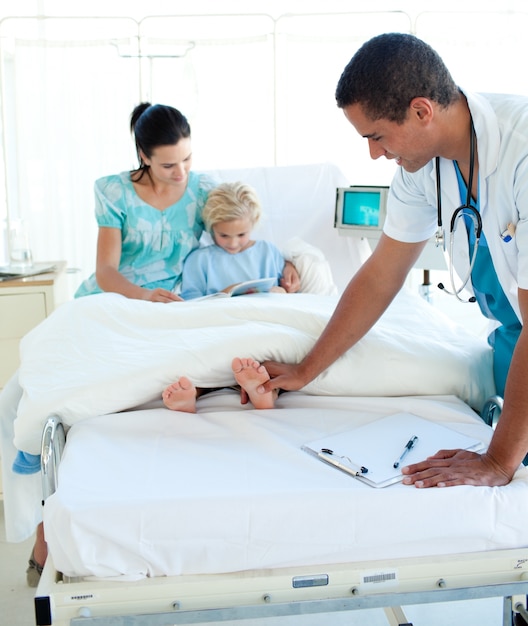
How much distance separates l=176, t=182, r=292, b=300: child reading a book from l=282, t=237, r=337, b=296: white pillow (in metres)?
0.07

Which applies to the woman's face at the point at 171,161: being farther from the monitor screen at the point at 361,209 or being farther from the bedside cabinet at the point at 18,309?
the monitor screen at the point at 361,209

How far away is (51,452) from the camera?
130 cm

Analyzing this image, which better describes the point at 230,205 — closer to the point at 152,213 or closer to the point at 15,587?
the point at 152,213

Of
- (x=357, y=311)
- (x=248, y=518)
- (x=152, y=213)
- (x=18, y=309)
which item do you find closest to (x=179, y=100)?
(x=152, y=213)

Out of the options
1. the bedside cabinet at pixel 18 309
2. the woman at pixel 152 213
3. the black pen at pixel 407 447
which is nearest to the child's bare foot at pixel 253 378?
the black pen at pixel 407 447

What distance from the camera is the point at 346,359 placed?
1.57 metres

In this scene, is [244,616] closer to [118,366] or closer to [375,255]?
[118,366]

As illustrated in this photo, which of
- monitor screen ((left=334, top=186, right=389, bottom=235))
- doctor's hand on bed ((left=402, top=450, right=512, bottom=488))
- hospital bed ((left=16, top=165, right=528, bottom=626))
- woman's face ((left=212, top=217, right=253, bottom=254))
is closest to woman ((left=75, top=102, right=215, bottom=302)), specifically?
woman's face ((left=212, top=217, right=253, bottom=254))

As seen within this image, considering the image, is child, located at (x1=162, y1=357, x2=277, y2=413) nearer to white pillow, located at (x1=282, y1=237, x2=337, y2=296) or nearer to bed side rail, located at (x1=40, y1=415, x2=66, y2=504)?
bed side rail, located at (x1=40, y1=415, x2=66, y2=504)

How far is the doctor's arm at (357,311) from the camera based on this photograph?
153cm

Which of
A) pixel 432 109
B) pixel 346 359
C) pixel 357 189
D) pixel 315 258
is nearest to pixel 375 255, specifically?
pixel 346 359

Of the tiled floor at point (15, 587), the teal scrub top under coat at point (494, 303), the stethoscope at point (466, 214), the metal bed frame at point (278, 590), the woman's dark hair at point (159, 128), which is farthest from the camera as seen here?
the woman's dark hair at point (159, 128)

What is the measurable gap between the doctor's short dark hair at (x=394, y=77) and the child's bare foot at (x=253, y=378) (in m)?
0.52

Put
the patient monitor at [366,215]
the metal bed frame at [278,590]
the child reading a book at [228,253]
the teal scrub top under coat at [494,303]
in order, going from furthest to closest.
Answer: the patient monitor at [366,215] → the child reading a book at [228,253] → the teal scrub top under coat at [494,303] → the metal bed frame at [278,590]
